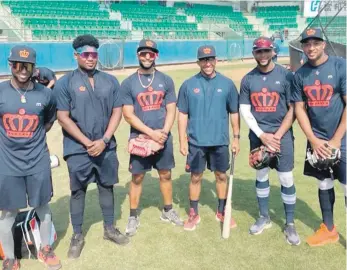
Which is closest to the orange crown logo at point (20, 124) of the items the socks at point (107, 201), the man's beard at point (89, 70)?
the man's beard at point (89, 70)

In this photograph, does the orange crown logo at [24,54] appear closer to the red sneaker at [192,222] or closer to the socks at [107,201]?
the socks at [107,201]

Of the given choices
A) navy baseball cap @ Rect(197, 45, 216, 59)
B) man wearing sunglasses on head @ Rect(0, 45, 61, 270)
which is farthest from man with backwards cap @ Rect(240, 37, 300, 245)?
man wearing sunglasses on head @ Rect(0, 45, 61, 270)

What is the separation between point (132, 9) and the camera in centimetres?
3294

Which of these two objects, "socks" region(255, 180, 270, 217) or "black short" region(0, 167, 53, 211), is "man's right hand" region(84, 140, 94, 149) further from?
"socks" region(255, 180, 270, 217)

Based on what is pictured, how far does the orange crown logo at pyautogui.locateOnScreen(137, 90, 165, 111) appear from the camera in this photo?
446cm

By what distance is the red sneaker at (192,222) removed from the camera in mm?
4691

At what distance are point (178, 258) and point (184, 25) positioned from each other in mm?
31356

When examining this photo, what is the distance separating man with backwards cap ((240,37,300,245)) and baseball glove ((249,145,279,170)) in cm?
1

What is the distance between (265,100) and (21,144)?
265 centimetres

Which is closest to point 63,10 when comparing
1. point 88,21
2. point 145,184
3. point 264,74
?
point 88,21

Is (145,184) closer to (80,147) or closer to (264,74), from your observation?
(80,147)

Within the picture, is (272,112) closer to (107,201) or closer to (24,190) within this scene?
(107,201)

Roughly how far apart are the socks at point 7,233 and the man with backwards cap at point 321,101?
3213mm

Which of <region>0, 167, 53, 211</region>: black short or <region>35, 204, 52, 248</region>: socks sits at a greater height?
<region>0, 167, 53, 211</region>: black short
